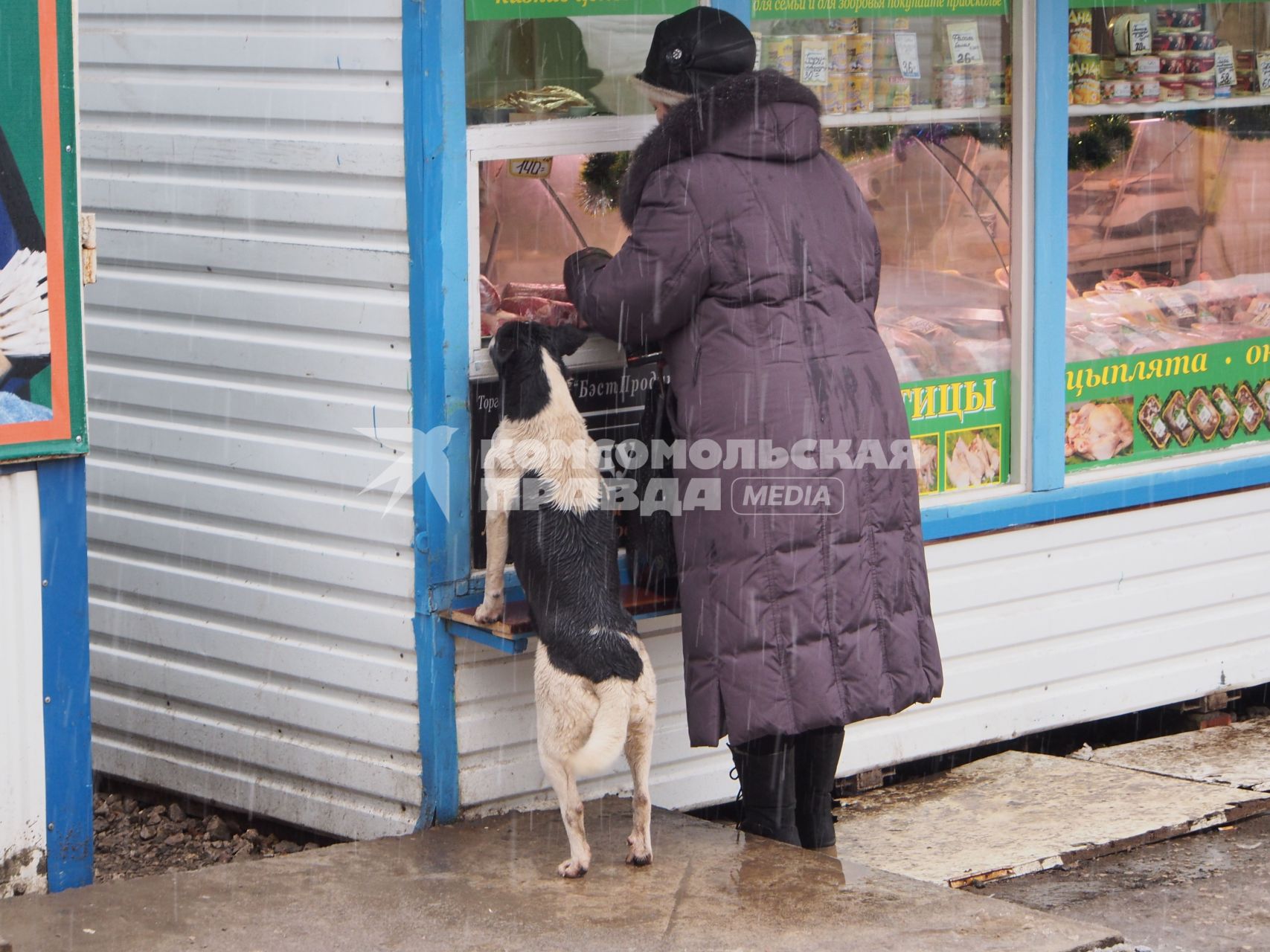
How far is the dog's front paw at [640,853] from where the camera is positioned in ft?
14.0

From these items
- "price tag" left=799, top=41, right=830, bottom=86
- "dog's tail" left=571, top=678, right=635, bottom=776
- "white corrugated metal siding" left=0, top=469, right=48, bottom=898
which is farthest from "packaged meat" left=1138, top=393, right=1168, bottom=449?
"white corrugated metal siding" left=0, top=469, right=48, bottom=898

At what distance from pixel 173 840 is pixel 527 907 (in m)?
1.70

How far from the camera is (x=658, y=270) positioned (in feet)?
13.6

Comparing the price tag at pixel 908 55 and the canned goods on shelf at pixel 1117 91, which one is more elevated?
the price tag at pixel 908 55

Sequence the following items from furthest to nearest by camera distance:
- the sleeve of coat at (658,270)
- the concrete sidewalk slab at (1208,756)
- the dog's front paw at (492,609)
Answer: the concrete sidewalk slab at (1208,756), the dog's front paw at (492,609), the sleeve of coat at (658,270)

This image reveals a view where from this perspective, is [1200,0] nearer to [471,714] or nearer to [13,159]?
[471,714]

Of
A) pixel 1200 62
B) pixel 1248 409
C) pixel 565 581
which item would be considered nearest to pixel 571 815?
pixel 565 581

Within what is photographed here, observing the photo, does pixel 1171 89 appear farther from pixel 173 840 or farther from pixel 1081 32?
pixel 173 840

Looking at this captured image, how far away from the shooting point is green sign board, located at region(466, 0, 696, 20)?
445 centimetres

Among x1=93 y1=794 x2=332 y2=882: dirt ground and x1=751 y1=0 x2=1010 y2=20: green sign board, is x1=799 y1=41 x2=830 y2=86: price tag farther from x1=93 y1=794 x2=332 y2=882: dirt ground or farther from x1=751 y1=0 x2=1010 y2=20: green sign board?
x1=93 y1=794 x2=332 y2=882: dirt ground

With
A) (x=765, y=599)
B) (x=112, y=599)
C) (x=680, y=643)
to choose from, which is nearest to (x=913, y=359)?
(x=680, y=643)

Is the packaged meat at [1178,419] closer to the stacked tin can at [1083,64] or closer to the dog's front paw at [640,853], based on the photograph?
the stacked tin can at [1083,64]

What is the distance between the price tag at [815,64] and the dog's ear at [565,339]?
1.44m

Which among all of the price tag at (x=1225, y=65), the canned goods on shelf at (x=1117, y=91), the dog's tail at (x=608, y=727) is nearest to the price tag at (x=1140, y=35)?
the canned goods on shelf at (x=1117, y=91)
